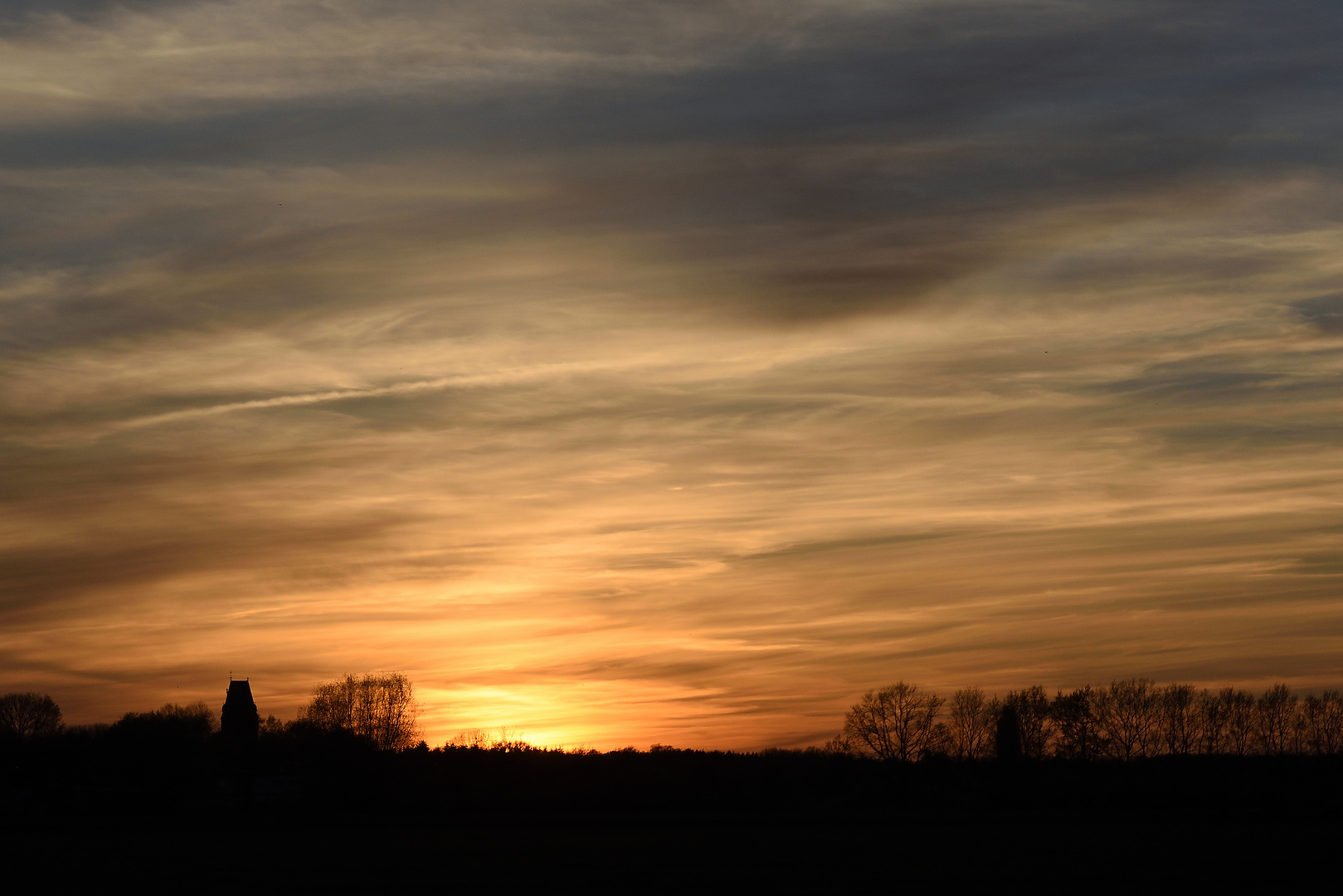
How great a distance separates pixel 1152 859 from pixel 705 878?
83.5 feet

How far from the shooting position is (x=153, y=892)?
190 feet

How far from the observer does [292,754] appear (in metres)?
181

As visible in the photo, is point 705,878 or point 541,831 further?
point 541,831

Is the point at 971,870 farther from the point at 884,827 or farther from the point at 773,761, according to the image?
the point at 773,761

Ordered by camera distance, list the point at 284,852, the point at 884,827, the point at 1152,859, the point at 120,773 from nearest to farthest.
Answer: the point at 1152,859, the point at 284,852, the point at 884,827, the point at 120,773

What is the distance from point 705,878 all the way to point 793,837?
89.6ft

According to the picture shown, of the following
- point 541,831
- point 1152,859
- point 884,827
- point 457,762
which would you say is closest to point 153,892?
point 541,831

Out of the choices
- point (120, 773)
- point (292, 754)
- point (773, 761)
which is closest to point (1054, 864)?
point (773, 761)

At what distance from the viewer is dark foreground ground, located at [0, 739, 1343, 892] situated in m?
64.0

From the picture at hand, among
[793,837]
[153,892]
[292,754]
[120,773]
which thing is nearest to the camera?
[153,892]

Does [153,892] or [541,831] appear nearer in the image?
[153,892]

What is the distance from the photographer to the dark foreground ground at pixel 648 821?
64.0m

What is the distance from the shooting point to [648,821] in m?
103

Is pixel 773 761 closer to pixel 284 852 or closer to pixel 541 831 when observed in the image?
pixel 541 831
